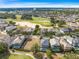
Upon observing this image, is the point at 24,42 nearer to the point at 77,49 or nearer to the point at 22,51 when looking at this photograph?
the point at 22,51

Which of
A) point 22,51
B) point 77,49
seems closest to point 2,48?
point 22,51

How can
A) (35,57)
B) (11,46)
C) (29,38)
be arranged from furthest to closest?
(29,38) < (11,46) < (35,57)

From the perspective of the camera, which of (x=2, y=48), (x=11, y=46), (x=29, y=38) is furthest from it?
(x=29, y=38)

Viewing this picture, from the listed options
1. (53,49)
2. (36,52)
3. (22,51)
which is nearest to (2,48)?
(22,51)

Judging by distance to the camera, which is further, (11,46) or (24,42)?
(24,42)

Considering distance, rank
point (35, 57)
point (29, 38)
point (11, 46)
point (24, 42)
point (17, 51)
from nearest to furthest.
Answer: point (35, 57), point (17, 51), point (11, 46), point (24, 42), point (29, 38)

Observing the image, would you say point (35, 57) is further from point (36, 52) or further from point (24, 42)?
point (24, 42)

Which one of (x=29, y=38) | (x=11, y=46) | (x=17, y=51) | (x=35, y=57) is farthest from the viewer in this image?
(x=29, y=38)

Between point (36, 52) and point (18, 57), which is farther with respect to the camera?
point (36, 52)
